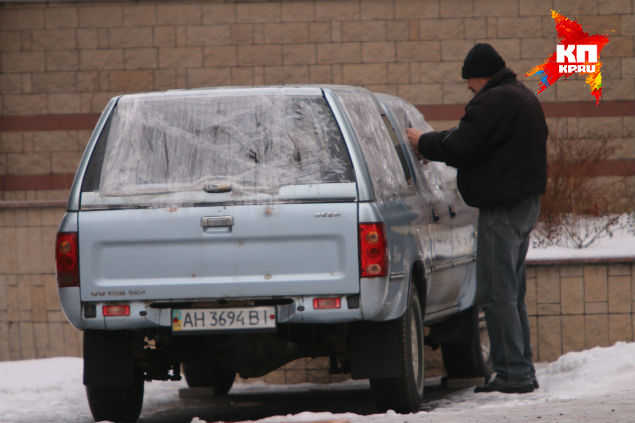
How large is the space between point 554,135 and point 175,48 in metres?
5.35

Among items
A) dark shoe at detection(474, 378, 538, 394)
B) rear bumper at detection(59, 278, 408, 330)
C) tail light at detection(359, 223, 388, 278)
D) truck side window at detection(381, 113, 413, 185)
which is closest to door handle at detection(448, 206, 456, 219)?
truck side window at detection(381, 113, 413, 185)

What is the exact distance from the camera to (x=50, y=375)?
8805 millimetres

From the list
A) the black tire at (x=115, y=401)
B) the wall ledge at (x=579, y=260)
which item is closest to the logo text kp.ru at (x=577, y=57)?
the wall ledge at (x=579, y=260)

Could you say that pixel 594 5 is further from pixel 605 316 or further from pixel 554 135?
pixel 605 316

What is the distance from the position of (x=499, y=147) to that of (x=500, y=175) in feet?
0.55

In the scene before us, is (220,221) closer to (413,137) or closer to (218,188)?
(218,188)

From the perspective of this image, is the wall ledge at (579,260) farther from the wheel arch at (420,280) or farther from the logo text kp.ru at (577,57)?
the logo text kp.ru at (577,57)

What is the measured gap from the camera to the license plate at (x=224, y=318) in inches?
243

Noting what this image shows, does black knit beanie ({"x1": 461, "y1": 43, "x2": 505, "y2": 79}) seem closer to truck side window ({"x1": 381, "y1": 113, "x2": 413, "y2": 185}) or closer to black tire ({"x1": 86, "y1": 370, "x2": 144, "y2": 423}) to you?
truck side window ({"x1": 381, "y1": 113, "x2": 413, "y2": 185})

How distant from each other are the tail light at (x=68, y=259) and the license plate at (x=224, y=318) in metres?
0.54

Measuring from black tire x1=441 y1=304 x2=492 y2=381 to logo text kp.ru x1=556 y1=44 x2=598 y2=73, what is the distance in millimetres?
8271

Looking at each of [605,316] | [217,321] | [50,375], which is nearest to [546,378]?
[605,316]

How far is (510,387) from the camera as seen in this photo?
24.5ft

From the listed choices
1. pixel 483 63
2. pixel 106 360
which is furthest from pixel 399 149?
pixel 106 360
